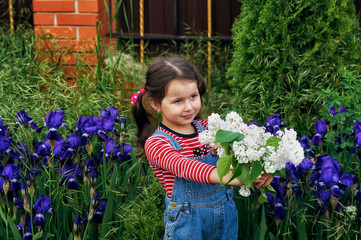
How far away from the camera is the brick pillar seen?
4.48m

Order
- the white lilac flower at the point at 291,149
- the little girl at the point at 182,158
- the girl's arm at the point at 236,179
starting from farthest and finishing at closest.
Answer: the little girl at the point at 182,158 → the girl's arm at the point at 236,179 → the white lilac flower at the point at 291,149

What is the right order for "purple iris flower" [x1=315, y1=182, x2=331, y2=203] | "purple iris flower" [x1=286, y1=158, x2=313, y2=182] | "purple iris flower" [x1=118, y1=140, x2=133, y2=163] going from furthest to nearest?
"purple iris flower" [x1=118, y1=140, x2=133, y2=163]
"purple iris flower" [x1=286, y1=158, x2=313, y2=182]
"purple iris flower" [x1=315, y1=182, x2=331, y2=203]

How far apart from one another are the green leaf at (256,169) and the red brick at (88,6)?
128 inches

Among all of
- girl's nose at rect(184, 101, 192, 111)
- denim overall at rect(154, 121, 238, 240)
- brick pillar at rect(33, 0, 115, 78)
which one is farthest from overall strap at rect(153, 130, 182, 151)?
brick pillar at rect(33, 0, 115, 78)

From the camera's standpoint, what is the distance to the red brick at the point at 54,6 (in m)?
4.51

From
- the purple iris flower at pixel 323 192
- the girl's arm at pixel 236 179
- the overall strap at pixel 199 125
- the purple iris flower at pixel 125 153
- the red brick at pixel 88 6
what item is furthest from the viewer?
the red brick at pixel 88 6

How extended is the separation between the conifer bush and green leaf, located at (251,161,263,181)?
5.81ft

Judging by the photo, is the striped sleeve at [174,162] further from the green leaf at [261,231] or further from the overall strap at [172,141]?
the green leaf at [261,231]

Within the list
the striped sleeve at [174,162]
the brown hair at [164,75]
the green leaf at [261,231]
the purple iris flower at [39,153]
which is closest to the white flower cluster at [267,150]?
the striped sleeve at [174,162]

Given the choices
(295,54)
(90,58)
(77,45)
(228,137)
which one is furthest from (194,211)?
(77,45)

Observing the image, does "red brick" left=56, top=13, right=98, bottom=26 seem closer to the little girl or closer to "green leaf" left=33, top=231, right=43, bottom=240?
the little girl

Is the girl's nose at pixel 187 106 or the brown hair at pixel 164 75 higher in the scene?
the brown hair at pixel 164 75

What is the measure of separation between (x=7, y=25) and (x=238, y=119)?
406 centimetres

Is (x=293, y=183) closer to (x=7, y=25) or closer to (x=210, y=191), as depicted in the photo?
(x=210, y=191)
